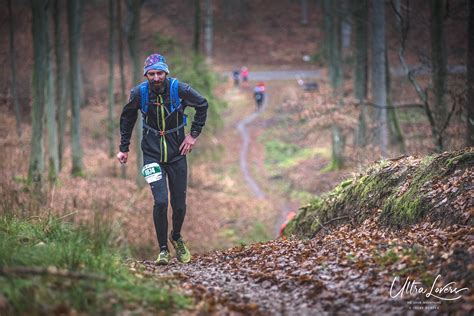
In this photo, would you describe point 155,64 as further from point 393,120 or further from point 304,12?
point 304,12

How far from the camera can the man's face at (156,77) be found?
8.41m

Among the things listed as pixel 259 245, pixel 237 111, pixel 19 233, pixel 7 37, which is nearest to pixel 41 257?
pixel 19 233

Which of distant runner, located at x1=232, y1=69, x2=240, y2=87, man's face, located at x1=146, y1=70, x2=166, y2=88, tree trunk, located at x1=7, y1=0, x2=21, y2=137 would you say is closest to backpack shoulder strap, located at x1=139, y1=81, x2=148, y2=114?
man's face, located at x1=146, y1=70, x2=166, y2=88

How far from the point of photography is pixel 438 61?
17719 millimetres

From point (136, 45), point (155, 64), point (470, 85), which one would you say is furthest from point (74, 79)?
point (155, 64)

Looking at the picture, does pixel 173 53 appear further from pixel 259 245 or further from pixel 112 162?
pixel 259 245

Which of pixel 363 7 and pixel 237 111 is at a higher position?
pixel 363 7

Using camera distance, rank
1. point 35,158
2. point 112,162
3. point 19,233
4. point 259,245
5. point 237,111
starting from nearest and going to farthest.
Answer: point 19,233
point 259,245
point 35,158
point 112,162
point 237,111

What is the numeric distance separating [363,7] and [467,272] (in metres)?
18.7

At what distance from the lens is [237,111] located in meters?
50.2

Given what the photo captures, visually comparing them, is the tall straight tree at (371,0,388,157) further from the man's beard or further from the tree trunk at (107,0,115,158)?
the man's beard

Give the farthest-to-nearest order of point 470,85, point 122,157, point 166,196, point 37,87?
point 37,87 → point 470,85 → point 122,157 → point 166,196
